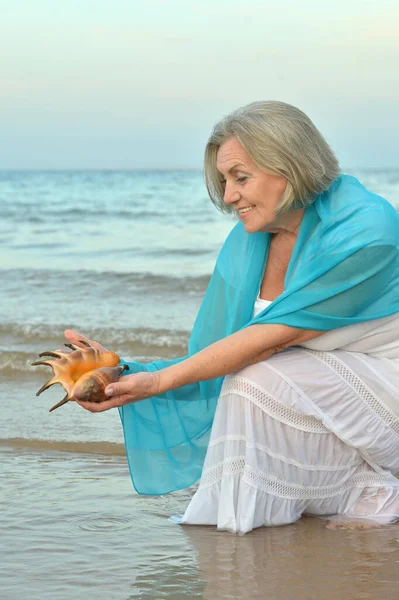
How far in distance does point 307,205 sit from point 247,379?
61cm

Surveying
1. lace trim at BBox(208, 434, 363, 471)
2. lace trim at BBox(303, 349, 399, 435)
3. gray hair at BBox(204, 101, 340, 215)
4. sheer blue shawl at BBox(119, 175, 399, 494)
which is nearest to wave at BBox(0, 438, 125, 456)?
sheer blue shawl at BBox(119, 175, 399, 494)

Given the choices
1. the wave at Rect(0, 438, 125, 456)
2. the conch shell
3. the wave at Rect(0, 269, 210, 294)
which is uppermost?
the conch shell

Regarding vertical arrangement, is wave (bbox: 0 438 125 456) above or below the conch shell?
below

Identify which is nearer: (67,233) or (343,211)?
(343,211)

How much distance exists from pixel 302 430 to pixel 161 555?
0.57m

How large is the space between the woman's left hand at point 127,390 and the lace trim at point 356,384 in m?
0.51

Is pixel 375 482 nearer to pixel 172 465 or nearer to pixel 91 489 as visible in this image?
pixel 172 465

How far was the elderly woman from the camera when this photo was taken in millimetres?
2855

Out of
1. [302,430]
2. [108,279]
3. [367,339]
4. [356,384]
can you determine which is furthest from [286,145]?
[108,279]

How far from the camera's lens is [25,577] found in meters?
2.59

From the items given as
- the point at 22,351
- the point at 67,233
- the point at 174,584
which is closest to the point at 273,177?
the point at 174,584

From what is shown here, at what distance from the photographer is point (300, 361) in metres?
2.92

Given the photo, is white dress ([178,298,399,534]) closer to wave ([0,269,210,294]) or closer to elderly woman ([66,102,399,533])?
elderly woman ([66,102,399,533])

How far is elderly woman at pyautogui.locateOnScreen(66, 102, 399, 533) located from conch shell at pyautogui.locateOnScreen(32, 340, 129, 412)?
0.05 metres
